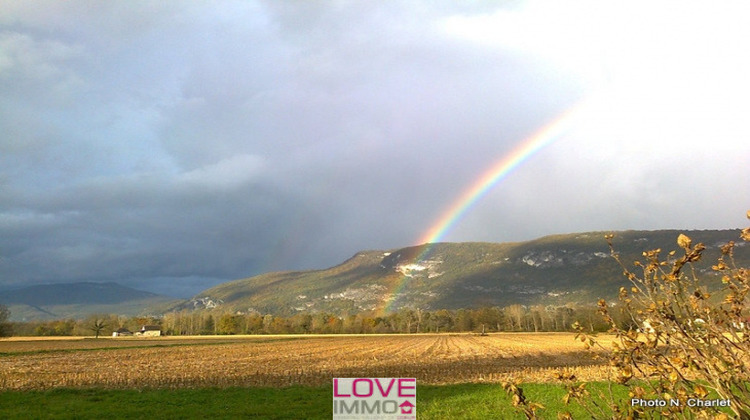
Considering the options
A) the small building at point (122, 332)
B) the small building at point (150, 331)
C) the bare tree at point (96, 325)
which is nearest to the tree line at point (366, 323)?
the bare tree at point (96, 325)

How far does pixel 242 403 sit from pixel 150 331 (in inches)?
6111

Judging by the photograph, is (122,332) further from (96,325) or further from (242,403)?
(242,403)

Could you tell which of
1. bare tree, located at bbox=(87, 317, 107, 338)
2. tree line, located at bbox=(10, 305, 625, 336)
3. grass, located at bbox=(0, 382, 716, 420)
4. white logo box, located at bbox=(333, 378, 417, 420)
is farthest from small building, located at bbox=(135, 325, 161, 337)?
white logo box, located at bbox=(333, 378, 417, 420)

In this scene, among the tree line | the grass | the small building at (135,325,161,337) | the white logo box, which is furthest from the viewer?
the small building at (135,325,161,337)

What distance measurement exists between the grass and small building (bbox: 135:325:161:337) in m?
139

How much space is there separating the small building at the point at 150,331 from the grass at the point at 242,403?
13866 cm

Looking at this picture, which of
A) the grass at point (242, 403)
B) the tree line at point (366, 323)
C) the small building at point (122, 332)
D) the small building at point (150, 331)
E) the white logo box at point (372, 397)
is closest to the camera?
the white logo box at point (372, 397)

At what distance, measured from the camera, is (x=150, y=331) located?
519ft

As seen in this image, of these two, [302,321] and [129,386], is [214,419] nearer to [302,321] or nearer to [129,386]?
[129,386]

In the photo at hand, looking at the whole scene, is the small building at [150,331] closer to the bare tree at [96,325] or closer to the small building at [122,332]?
the small building at [122,332]

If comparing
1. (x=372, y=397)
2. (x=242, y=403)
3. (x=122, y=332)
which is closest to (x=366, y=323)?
(x=122, y=332)

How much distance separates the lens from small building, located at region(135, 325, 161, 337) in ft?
497

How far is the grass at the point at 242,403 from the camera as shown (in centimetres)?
1781

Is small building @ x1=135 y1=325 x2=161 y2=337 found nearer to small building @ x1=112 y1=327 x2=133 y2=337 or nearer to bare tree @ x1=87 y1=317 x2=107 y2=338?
small building @ x1=112 y1=327 x2=133 y2=337
